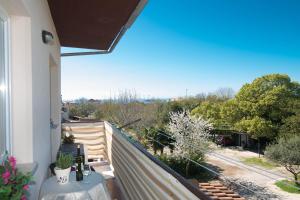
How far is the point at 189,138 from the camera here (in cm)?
1234

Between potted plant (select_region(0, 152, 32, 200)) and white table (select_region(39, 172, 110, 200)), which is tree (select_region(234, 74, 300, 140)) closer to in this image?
white table (select_region(39, 172, 110, 200))

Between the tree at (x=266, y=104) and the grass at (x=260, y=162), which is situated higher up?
the tree at (x=266, y=104)

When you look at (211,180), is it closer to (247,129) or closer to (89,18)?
(247,129)

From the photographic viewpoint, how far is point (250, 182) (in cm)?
1008

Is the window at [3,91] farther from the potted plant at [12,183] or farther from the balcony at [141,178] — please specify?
the balcony at [141,178]

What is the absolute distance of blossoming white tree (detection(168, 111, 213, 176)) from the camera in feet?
37.5

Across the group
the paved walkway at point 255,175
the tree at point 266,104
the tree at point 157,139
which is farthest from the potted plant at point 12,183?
the tree at point 266,104

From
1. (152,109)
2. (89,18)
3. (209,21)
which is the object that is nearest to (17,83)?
(89,18)

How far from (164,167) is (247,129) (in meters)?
16.5

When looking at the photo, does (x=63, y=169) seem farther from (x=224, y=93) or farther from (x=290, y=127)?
(x=224, y=93)

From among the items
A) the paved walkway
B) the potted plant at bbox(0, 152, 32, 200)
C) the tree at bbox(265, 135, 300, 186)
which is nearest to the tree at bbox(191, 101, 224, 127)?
the paved walkway

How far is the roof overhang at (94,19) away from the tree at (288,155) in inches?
399

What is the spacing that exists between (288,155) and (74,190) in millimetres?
11253

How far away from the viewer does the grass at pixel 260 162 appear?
12.1 meters
